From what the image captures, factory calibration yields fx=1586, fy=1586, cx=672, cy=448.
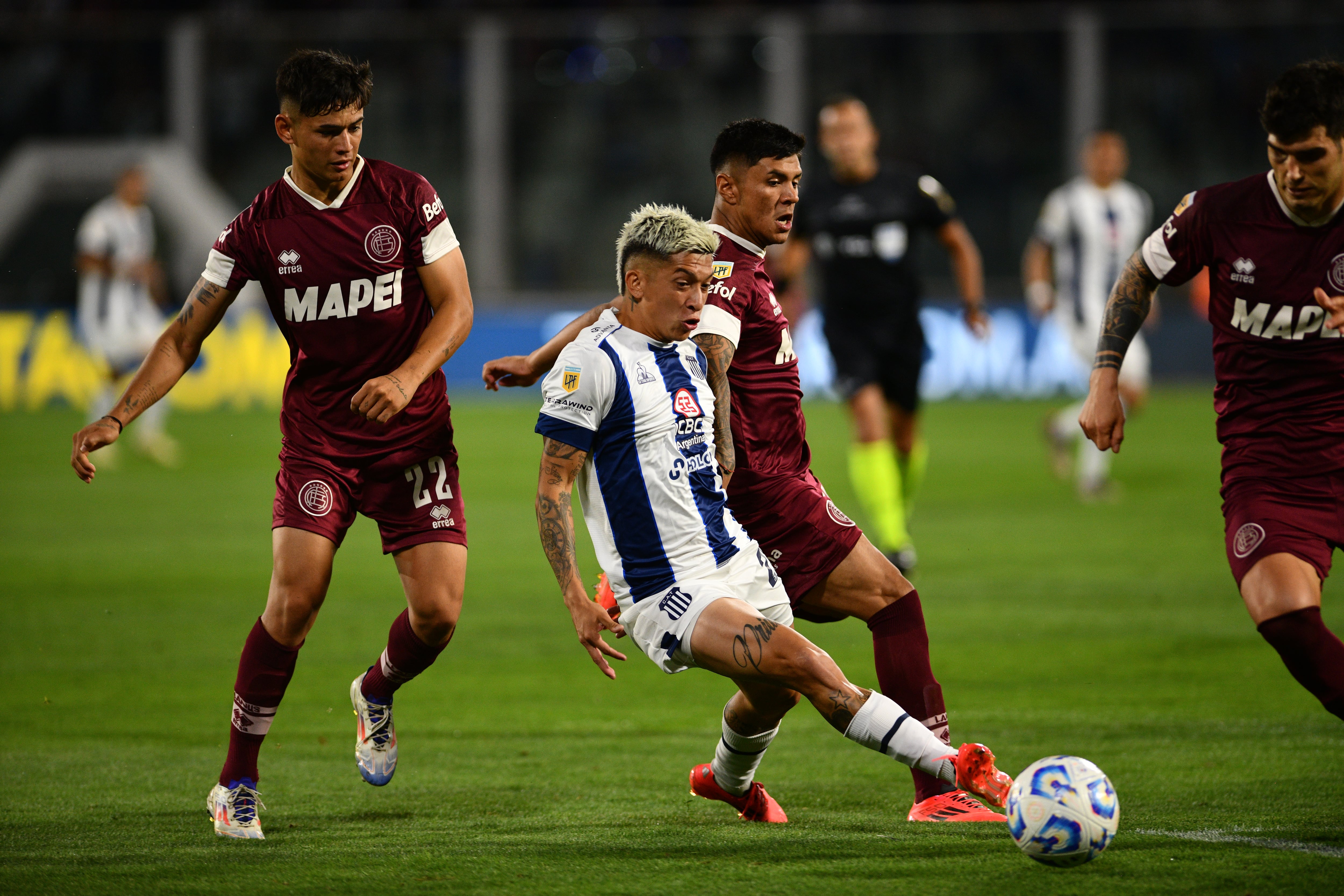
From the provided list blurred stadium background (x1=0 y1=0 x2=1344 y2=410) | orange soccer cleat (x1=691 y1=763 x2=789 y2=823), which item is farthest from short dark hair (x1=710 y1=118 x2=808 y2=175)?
blurred stadium background (x1=0 y1=0 x2=1344 y2=410)

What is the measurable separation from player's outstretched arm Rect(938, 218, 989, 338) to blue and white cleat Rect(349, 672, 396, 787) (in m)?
5.19

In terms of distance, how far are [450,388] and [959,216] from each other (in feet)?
26.3

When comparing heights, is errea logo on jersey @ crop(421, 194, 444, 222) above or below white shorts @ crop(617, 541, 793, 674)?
above

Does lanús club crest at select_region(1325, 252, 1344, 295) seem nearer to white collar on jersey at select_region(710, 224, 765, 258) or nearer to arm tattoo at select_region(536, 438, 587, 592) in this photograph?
white collar on jersey at select_region(710, 224, 765, 258)

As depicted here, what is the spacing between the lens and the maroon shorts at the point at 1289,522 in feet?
14.6

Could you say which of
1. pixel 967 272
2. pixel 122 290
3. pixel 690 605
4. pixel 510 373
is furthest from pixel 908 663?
pixel 122 290

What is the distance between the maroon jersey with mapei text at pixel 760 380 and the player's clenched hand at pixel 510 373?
0.63 m

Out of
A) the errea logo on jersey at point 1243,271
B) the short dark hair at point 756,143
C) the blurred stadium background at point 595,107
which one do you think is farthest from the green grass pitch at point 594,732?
the blurred stadium background at point 595,107

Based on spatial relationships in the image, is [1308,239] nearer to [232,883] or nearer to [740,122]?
[740,122]

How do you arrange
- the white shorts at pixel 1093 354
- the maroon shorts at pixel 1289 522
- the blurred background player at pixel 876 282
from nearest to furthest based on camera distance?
the maroon shorts at pixel 1289 522, the blurred background player at pixel 876 282, the white shorts at pixel 1093 354

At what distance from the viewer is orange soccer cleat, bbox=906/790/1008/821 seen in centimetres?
462

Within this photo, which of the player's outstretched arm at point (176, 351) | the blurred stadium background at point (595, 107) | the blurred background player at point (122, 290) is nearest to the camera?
the player's outstretched arm at point (176, 351)

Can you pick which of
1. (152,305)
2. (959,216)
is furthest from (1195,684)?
(959,216)

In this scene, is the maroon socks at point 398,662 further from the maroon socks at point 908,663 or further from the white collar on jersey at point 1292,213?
the white collar on jersey at point 1292,213
